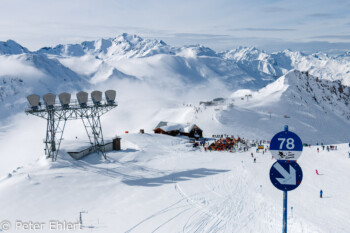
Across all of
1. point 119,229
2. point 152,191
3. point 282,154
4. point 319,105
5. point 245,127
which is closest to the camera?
point 282,154

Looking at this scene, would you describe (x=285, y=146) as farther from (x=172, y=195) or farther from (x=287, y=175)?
(x=172, y=195)

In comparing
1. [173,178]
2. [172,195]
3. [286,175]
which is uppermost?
[286,175]

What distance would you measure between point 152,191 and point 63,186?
1006 centimetres

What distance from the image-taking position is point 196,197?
25.3m

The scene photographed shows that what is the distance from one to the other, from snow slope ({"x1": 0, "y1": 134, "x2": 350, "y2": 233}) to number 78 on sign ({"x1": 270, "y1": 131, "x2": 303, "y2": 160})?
11.7m

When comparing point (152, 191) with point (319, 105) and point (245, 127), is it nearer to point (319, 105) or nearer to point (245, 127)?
point (245, 127)

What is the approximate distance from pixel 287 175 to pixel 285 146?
2.62 ft

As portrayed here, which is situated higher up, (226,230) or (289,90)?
(289,90)

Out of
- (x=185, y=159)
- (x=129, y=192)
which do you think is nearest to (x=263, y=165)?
(x=185, y=159)

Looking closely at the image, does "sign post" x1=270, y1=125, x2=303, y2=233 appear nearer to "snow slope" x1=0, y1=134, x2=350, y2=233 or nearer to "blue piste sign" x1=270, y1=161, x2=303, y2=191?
"blue piste sign" x1=270, y1=161, x2=303, y2=191

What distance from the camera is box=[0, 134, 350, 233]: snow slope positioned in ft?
64.1

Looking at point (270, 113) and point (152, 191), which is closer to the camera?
point (152, 191)

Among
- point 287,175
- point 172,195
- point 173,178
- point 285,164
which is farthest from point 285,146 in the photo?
point 173,178

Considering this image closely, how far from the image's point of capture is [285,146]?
7.27 m
